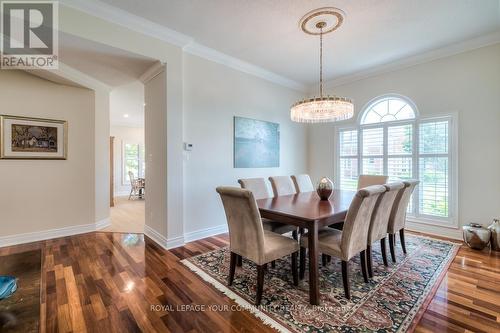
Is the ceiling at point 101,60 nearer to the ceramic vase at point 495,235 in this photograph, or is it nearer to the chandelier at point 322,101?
the chandelier at point 322,101

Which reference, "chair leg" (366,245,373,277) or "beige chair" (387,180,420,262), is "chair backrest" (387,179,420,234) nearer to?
"beige chair" (387,180,420,262)

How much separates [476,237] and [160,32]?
4961 millimetres

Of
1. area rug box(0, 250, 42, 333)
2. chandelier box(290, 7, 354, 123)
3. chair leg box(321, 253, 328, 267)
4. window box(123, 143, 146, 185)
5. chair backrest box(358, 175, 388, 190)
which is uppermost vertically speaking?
chandelier box(290, 7, 354, 123)

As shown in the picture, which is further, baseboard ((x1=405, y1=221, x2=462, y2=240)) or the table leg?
baseboard ((x1=405, y1=221, x2=462, y2=240))

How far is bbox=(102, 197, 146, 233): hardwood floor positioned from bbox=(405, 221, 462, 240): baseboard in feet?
15.1

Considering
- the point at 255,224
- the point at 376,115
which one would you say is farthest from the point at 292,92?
the point at 255,224

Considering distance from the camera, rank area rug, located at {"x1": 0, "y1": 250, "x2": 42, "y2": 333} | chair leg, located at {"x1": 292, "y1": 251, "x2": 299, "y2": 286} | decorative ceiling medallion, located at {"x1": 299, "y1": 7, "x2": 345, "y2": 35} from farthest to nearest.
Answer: decorative ceiling medallion, located at {"x1": 299, "y1": 7, "x2": 345, "y2": 35}, chair leg, located at {"x1": 292, "y1": 251, "x2": 299, "y2": 286}, area rug, located at {"x1": 0, "y1": 250, "x2": 42, "y2": 333}

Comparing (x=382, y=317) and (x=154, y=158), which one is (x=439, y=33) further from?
(x=154, y=158)

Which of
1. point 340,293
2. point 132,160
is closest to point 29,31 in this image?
point 340,293

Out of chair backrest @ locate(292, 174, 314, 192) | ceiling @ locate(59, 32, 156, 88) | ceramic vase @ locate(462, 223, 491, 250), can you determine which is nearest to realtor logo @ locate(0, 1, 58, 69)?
ceiling @ locate(59, 32, 156, 88)

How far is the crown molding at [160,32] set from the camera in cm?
248

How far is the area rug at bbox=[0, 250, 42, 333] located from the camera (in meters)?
1.11

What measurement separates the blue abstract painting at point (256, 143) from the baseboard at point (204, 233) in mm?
1093

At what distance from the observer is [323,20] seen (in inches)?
109
